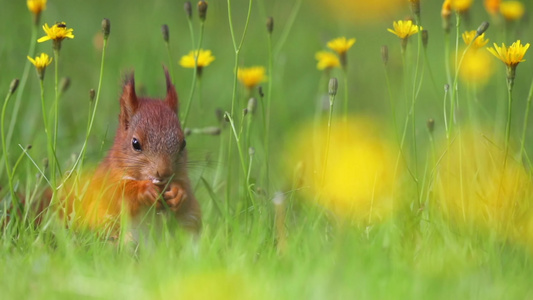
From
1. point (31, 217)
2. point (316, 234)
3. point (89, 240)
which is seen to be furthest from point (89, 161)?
point (316, 234)

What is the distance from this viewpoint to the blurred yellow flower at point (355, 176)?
3283 mm

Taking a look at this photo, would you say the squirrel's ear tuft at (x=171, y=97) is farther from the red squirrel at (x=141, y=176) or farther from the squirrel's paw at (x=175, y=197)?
the squirrel's paw at (x=175, y=197)

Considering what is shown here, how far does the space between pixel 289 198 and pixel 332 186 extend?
6.4 inches

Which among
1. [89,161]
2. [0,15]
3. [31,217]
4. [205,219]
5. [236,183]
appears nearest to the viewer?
[31,217]

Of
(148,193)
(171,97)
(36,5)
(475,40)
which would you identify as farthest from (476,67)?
(36,5)

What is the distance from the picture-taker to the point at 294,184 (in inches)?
133

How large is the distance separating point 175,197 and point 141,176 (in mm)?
197

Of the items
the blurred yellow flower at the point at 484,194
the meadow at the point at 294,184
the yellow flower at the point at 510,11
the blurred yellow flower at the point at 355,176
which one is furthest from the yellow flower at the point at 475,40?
the yellow flower at the point at 510,11

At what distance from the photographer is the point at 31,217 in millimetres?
3188

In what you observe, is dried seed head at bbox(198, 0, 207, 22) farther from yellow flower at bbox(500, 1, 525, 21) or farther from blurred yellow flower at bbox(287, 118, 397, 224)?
yellow flower at bbox(500, 1, 525, 21)

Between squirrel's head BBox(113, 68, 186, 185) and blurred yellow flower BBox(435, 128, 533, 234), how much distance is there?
3.01ft

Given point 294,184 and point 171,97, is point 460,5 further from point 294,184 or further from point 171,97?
point 171,97

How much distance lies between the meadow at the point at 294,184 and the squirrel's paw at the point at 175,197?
7cm

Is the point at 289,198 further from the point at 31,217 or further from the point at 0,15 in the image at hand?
the point at 0,15
